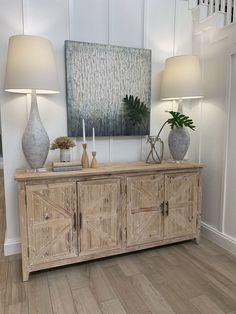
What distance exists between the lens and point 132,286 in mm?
1947

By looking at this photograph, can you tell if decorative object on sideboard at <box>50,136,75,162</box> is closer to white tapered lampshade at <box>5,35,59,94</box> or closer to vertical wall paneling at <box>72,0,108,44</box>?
white tapered lampshade at <box>5,35,59,94</box>

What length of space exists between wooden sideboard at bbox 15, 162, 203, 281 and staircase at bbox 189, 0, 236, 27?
4.83 feet

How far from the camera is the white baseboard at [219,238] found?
96.7 inches

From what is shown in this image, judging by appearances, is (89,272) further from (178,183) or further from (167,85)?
(167,85)

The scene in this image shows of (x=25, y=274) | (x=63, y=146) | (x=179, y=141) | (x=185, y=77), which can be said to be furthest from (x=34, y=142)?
(x=185, y=77)

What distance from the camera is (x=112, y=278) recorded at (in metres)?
2.05

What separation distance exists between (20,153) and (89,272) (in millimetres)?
1246

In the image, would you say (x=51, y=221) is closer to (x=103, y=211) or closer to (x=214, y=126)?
Answer: (x=103, y=211)

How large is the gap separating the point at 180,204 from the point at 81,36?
1921 mm

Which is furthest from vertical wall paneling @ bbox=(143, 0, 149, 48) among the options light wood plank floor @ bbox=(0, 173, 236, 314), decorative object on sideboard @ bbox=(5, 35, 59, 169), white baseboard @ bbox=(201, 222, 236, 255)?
light wood plank floor @ bbox=(0, 173, 236, 314)

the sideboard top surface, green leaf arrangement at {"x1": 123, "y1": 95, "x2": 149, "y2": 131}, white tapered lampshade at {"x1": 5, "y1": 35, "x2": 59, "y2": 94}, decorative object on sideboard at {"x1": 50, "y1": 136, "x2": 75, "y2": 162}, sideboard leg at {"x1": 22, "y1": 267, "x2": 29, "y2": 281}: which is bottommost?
sideboard leg at {"x1": 22, "y1": 267, "x2": 29, "y2": 281}

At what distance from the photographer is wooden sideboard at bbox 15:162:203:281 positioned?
200 centimetres

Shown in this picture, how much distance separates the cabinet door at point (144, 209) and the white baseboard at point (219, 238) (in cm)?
64

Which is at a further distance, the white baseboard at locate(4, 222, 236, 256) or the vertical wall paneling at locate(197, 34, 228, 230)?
the vertical wall paneling at locate(197, 34, 228, 230)
